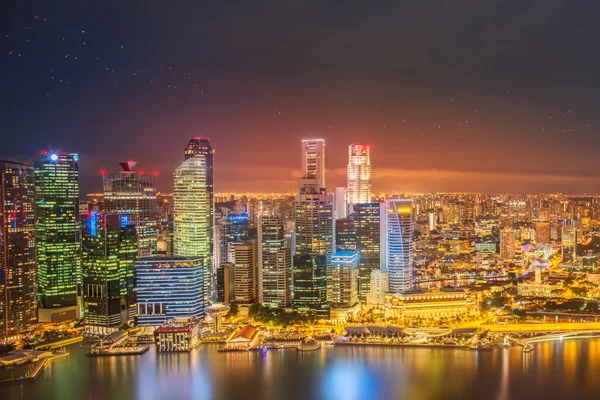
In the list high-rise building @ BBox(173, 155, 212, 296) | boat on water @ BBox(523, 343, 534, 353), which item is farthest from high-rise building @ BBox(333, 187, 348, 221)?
boat on water @ BBox(523, 343, 534, 353)

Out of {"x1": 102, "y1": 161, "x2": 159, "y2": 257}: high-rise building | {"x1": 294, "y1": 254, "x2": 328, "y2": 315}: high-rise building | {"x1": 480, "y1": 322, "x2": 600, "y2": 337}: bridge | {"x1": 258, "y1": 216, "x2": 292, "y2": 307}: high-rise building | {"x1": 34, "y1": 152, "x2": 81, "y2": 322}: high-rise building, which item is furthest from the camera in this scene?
{"x1": 102, "y1": 161, "x2": 159, "y2": 257}: high-rise building

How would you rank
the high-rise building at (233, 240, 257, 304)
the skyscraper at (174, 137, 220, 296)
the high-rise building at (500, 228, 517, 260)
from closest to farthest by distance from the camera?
the high-rise building at (233, 240, 257, 304) < the skyscraper at (174, 137, 220, 296) < the high-rise building at (500, 228, 517, 260)

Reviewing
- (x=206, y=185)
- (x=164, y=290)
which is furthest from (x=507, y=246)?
(x=164, y=290)

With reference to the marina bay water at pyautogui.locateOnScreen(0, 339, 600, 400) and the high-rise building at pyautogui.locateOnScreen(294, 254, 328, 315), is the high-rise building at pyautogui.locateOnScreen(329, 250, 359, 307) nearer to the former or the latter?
the high-rise building at pyautogui.locateOnScreen(294, 254, 328, 315)

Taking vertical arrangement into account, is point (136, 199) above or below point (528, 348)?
above

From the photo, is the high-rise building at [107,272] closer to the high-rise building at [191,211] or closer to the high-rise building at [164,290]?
the high-rise building at [164,290]

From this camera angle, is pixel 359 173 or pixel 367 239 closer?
pixel 367 239

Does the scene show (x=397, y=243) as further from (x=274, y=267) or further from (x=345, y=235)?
(x=274, y=267)

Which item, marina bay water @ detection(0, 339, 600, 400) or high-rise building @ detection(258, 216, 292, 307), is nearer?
marina bay water @ detection(0, 339, 600, 400)
